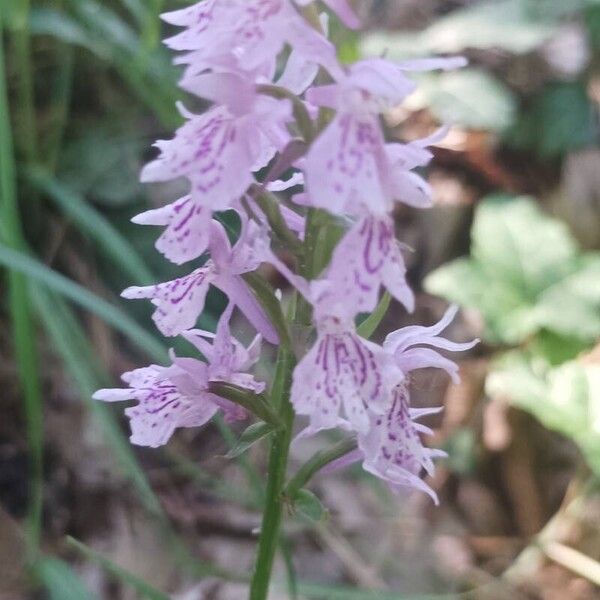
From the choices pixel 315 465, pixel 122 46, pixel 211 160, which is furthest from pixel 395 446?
pixel 122 46

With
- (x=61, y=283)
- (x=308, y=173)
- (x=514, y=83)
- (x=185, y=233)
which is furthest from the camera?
(x=514, y=83)

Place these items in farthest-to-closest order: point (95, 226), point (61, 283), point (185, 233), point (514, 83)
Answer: point (514, 83) → point (95, 226) → point (61, 283) → point (185, 233)

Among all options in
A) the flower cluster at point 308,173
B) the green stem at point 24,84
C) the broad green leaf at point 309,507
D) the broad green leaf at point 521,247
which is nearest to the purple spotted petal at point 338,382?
the flower cluster at point 308,173

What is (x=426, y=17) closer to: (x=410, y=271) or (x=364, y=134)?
(x=410, y=271)

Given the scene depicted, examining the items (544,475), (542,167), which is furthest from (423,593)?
(542,167)

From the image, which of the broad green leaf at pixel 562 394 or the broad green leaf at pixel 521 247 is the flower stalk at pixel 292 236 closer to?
the broad green leaf at pixel 562 394

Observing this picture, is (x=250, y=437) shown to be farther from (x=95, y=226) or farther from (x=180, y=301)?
(x=95, y=226)

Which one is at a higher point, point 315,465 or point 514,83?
point 514,83
